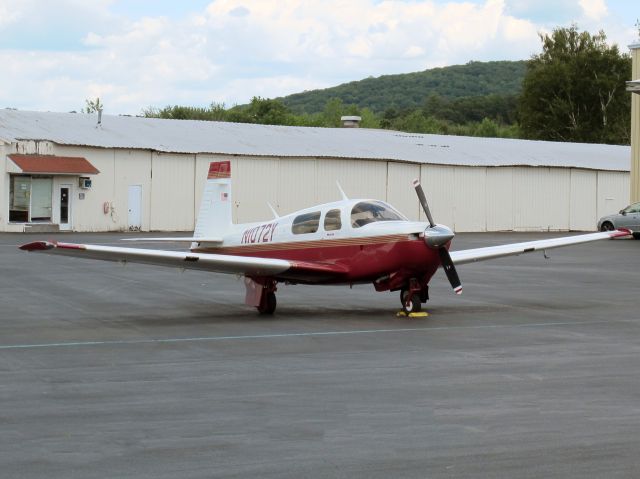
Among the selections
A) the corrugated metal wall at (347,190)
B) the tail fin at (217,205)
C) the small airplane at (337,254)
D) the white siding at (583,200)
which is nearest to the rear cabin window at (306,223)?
the small airplane at (337,254)

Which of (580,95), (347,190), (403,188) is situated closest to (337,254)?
(347,190)

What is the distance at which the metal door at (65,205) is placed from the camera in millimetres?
49656

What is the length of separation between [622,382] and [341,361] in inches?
129

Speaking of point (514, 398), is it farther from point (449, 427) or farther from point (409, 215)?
point (409, 215)

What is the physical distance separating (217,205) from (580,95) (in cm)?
Result: 8771

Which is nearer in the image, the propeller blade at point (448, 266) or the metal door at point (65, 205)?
the propeller blade at point (448, 266)

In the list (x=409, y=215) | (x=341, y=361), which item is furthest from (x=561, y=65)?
(x=341, y=361)

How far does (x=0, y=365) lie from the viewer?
12.0 metres

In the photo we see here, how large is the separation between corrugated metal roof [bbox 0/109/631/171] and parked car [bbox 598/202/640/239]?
12862mm

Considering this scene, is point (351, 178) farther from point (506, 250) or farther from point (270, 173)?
point (506, 250)

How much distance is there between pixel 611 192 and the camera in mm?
64500

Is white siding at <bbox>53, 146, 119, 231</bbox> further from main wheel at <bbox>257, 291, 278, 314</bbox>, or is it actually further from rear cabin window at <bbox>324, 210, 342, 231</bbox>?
rear cabin window at <bbox>324, 210, 342, 231</bbox>

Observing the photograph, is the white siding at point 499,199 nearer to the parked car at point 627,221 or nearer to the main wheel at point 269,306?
the parked car at point 627,221

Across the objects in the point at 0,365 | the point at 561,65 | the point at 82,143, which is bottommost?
the point at 0,365
